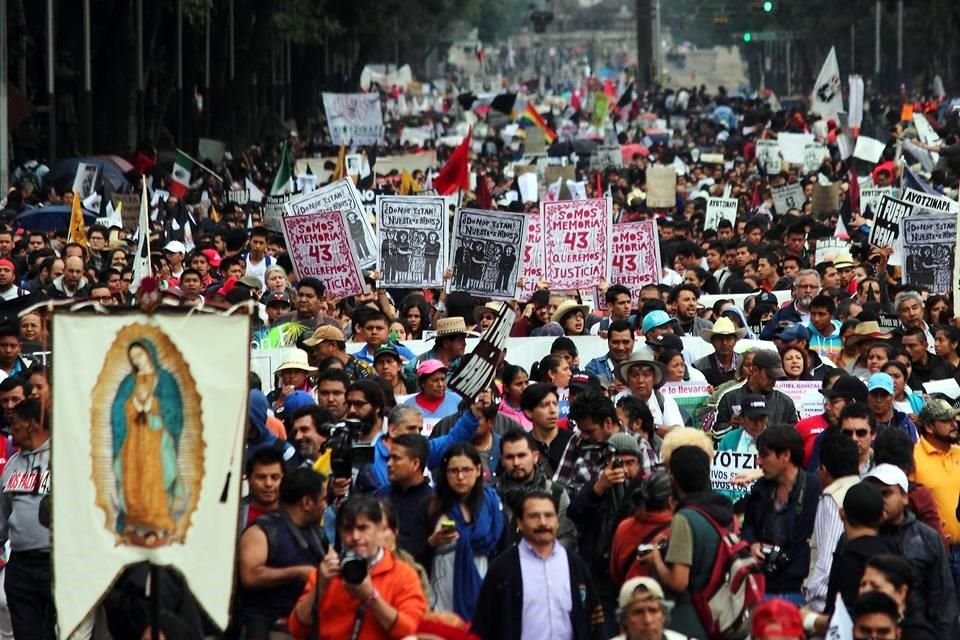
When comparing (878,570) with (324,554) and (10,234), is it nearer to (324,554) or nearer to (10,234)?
(324,554)

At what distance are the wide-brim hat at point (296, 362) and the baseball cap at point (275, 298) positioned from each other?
279 centimetres

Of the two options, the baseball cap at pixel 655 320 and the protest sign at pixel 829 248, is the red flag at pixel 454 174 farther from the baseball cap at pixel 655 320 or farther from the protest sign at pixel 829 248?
the baseball cap at pixel 655 320

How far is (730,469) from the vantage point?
10.3 metres

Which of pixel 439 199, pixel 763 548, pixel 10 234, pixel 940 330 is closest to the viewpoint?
pixel 763 548

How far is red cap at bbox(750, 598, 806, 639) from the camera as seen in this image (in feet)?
23.2

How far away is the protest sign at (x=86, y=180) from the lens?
28938 mm

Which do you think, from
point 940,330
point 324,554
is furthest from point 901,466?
point 940,330

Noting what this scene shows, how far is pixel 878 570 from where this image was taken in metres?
7.71

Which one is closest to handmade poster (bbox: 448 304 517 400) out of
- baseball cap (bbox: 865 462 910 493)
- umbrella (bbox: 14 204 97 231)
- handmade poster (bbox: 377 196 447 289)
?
baseball cap (bbox: 865 462 910 493)

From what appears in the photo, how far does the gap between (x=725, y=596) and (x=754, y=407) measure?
2445mm

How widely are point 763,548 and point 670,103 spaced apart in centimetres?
6824

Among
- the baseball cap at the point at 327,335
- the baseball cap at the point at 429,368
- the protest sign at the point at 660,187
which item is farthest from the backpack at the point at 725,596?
the protest sign at the point at 660,187

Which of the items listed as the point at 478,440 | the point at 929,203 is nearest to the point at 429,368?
the point at 478,440

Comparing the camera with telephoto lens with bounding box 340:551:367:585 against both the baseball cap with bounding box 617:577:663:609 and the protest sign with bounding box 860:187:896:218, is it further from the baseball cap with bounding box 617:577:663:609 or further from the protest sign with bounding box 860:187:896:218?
the protest sign with bounding box 860:187:896:218
